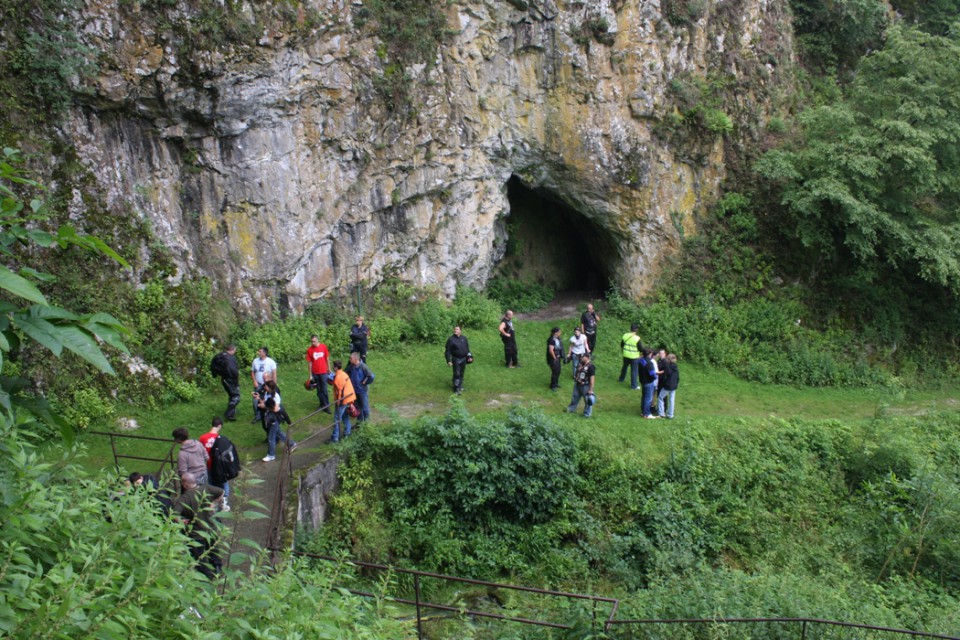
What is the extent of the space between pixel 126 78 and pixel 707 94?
47.1ft

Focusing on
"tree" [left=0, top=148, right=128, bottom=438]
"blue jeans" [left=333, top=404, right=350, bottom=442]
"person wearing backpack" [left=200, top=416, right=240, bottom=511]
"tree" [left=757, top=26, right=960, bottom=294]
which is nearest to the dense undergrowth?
"blue jeans" [left=333, top=404, right=350, bottom=442]

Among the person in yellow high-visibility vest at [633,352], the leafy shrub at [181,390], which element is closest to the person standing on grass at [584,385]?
the person in yellow high-visibility vest at [633,352]

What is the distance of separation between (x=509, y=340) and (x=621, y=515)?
4.93 metres

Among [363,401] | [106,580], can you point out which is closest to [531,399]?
[363,401]

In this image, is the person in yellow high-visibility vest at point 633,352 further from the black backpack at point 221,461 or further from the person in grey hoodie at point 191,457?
the person in grey hoodie at point 191,457

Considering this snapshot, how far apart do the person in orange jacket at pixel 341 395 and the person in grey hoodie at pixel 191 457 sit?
2946 millimetres

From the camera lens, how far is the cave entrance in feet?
70.0

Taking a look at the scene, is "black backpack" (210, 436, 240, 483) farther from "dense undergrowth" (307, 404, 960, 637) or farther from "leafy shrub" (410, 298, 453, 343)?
"leafy shrub" (410, 298, 453, 343)

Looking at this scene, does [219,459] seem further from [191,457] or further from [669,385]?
[669,385]

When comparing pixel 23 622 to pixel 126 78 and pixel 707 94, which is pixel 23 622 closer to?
pixel 126 78

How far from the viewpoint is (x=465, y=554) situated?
11000mm

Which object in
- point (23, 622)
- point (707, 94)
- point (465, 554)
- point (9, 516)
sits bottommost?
point (465, 554)

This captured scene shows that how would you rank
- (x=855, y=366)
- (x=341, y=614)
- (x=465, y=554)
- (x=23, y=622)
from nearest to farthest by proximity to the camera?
(x=23, y=622) < (x=341, y=614) < (x=465, y=554) < (x=855, y=366)

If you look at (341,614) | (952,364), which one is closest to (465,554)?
(341,614)
